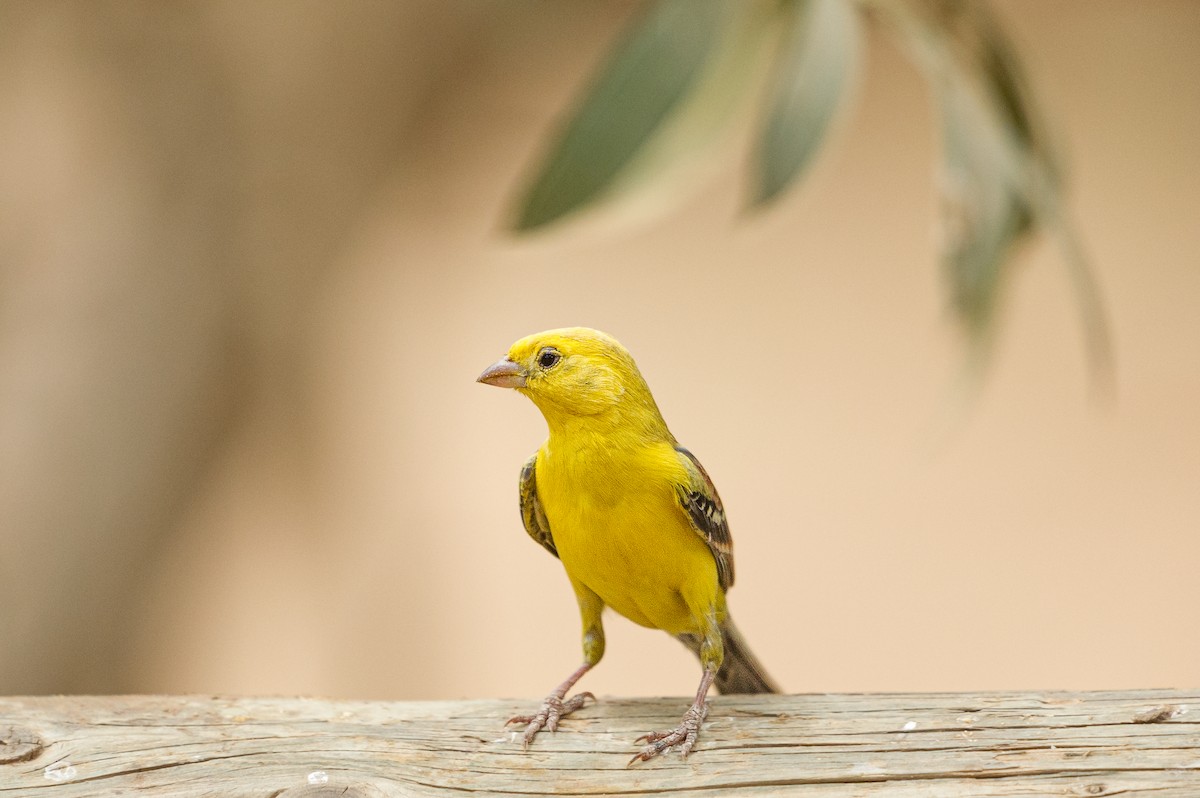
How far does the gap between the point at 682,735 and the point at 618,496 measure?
0.39m

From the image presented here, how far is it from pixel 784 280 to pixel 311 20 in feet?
7.38

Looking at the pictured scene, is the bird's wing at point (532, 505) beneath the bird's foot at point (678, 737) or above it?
above

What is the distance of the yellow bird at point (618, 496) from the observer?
5.98 feet

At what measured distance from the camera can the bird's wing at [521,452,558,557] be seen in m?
1.97

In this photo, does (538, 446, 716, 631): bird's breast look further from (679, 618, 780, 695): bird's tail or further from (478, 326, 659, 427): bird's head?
(679, 618, 780, 695): bird's tail

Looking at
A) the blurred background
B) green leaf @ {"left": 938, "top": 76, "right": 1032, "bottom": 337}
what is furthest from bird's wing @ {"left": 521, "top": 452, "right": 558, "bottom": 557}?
the blurred background

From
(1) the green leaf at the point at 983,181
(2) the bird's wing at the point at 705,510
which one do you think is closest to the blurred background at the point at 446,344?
(1) the green leaf at the point at 983,181

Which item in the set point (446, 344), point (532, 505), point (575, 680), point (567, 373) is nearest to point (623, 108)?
point (567, 373)

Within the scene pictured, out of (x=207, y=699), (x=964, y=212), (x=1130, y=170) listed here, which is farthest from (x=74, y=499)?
(x=1130, y=170)

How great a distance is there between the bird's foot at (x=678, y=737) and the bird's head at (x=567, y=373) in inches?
20.1

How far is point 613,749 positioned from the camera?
70.4 inches

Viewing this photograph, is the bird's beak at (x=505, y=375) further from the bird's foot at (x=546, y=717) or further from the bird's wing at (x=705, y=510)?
the bird's foot at (x=546, y=717)

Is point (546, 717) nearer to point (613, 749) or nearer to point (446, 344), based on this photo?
point (613, 749)

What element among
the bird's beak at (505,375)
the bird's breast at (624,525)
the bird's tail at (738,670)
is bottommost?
the bird's tail at (738,670)
